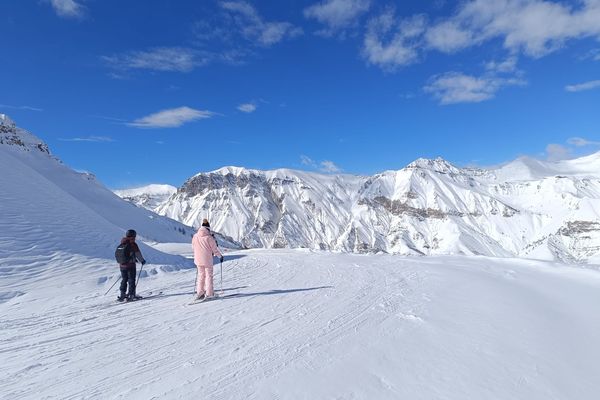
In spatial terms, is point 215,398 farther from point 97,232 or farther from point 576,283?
point 97,232

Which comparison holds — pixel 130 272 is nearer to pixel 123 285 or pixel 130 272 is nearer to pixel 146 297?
pixel 123 285

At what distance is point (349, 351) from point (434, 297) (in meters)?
4.83

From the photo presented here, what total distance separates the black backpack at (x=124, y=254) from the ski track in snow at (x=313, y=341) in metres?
1.20

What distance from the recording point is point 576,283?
1345cm

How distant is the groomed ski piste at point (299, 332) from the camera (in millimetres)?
5949

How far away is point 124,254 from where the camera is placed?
39.9ft

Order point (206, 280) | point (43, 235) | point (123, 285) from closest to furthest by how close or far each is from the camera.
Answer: point (206, 280) < point (123, 285) < point (43, 235)

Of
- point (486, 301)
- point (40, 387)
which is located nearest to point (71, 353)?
point (40, 387)

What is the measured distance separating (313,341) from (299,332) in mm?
578

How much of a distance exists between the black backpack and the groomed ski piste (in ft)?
3.96

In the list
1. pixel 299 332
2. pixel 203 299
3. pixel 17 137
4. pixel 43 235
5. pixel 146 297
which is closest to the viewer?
pixel 299 332

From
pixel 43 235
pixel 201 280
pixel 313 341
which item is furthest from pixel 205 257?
pixel 43 235

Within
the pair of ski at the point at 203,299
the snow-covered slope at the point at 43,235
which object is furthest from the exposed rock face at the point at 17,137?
the pair of ski at the point at 203,299

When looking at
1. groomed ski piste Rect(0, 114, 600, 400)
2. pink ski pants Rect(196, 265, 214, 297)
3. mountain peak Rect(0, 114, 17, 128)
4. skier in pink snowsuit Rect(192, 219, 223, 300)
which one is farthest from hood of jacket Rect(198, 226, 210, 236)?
mountain peak Rect(0, 114, 17, 128)
